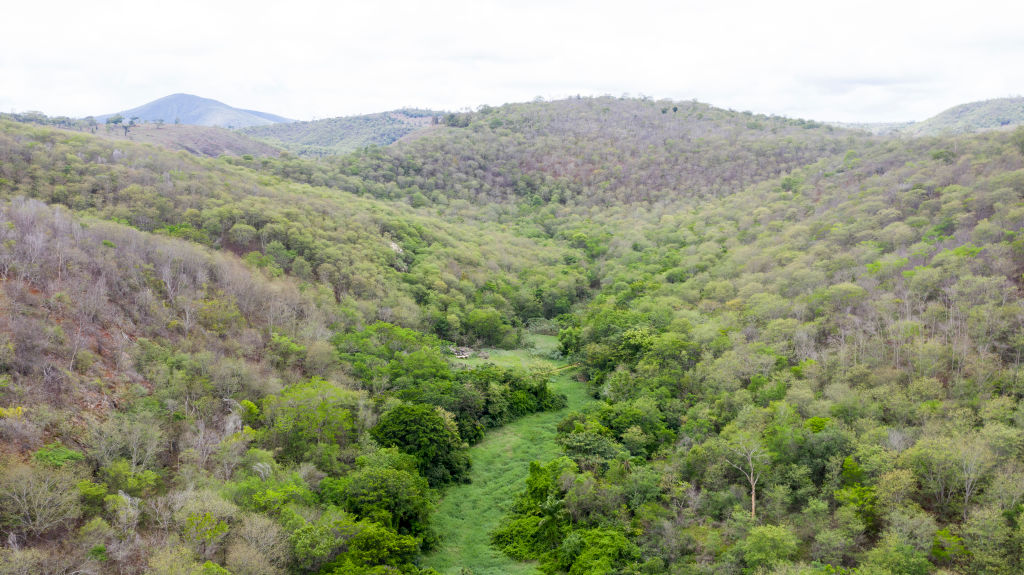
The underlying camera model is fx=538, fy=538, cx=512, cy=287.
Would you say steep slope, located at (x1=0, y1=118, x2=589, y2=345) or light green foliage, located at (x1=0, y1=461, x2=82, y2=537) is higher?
steep slope, located at (x1=0, y1=118, x2=589, y2=345)

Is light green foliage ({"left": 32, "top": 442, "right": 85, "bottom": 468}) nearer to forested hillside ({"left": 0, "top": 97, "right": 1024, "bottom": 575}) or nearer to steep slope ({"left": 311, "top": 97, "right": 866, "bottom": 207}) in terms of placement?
forested hillside ({"left": 0, "top": 97, "right": 1024, "bottom": 575})

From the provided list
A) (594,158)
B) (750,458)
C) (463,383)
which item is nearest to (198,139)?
(594,158)

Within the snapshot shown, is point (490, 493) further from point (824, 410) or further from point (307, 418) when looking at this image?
point (824, 410)

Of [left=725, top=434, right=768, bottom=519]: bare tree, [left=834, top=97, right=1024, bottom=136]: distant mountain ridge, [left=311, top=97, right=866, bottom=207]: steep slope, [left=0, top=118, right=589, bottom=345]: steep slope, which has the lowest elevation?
[left=725, top=434, right=768, bottom=519]: bare tree

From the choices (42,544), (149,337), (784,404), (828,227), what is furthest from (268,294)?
(828,227)

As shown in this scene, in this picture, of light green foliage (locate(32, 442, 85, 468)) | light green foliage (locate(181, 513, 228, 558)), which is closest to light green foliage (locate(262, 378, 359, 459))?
light green foliage (locate(181, 513, 228, 558))
